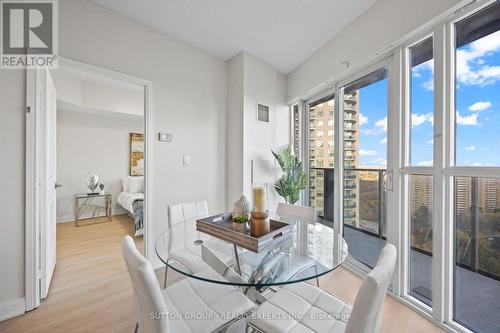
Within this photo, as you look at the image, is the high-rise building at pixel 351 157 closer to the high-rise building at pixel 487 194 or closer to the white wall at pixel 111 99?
the high-rise building at pixel 487 194

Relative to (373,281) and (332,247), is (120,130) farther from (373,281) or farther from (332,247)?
(373,281)

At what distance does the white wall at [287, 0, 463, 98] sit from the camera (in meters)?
1.63

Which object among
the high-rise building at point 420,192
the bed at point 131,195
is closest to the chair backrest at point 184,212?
the high-rise building at point 420,192

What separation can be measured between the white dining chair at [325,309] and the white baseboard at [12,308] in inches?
77.3

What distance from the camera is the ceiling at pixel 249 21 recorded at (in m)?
2.13

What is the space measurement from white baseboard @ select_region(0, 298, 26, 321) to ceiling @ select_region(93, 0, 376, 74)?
9.28 ft

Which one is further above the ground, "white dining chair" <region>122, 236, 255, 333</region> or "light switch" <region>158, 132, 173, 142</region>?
"light switch" <region>158, 132, 173, 142</region>

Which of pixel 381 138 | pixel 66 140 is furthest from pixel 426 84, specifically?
pixel 66 140

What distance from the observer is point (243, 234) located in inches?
53.9

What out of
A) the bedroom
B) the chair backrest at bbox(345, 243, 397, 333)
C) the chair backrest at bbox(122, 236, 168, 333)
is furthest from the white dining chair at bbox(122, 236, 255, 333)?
the bedroom

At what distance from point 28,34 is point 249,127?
2352mm

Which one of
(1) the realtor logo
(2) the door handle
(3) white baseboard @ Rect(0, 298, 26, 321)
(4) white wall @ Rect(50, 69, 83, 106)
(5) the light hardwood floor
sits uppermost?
(4) white wall @ Rect(50, 69, 83, 106)

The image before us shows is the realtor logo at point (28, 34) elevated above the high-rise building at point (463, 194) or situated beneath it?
elevated above

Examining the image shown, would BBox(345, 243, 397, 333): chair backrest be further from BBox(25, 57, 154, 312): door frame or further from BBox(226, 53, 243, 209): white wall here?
BBox(25, 57, 154, 312): door frame
